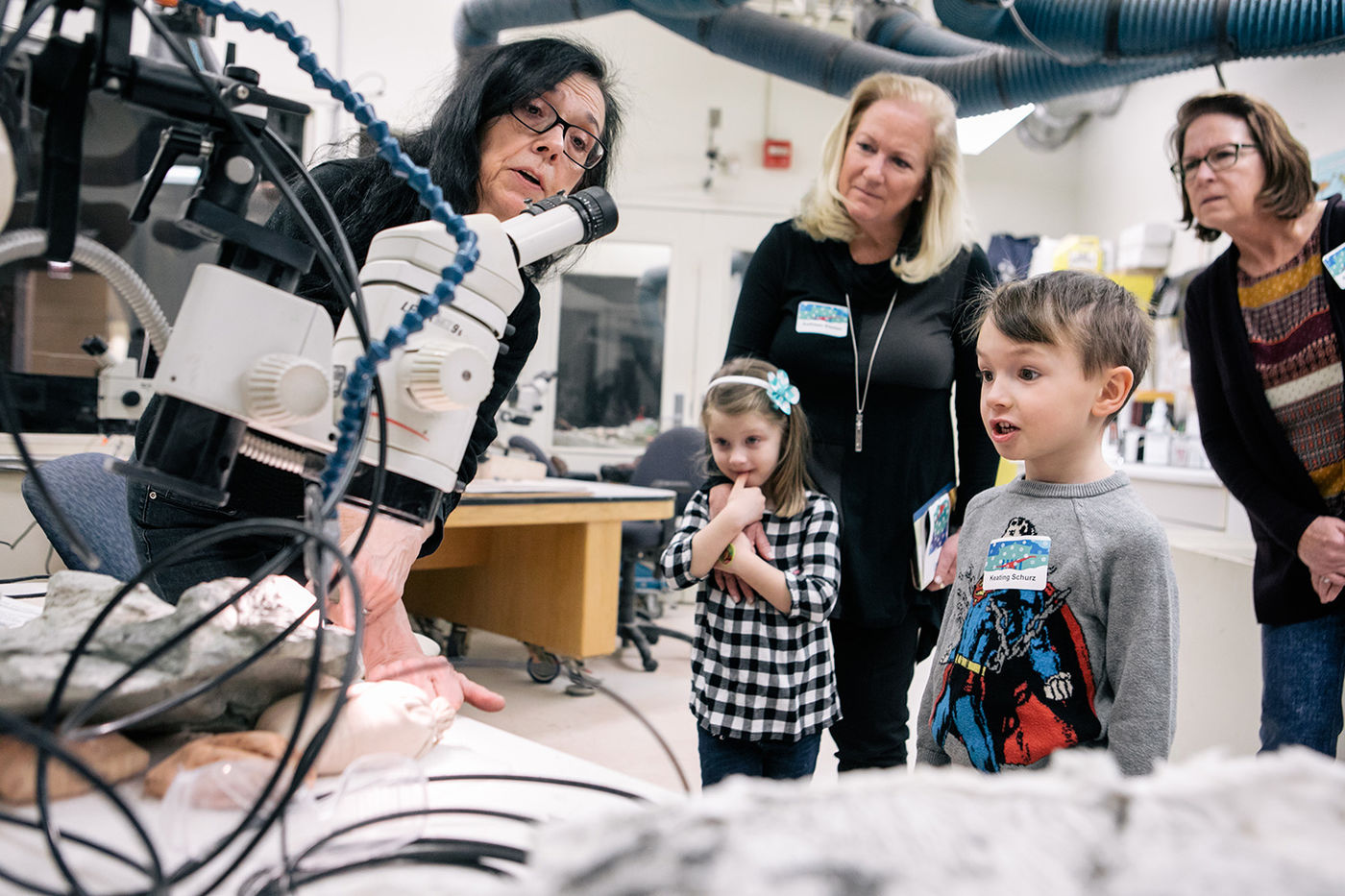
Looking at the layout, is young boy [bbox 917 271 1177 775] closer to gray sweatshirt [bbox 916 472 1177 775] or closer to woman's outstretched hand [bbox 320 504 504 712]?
gray sweatshirt [bbox 916 472 1177 775]

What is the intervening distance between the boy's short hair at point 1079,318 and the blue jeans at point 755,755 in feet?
2.46

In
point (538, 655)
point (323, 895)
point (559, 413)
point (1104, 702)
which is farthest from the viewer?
point (559, 413)

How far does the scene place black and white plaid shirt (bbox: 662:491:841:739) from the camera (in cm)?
150

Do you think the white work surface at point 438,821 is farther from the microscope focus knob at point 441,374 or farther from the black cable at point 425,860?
the microscope focus knob at point 441,374

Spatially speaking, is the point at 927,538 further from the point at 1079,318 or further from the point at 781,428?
the point at 1079,318

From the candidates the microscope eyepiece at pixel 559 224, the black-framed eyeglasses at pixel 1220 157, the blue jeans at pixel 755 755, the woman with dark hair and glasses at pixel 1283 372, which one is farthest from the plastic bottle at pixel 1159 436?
the microscope eyepiece at pixel 559 224

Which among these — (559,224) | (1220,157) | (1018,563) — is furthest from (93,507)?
(1220,157)

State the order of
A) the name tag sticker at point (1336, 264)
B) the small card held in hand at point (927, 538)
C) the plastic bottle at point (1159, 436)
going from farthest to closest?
the plastic bottle at point (1159, 436) < the name tag sticker at point (1336, 264) < the small card held in hand at point (927, 538)

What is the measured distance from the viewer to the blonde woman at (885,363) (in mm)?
1514

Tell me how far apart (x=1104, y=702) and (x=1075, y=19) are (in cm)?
254

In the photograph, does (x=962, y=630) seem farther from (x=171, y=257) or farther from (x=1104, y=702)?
(x=171, y=257)

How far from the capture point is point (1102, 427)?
4.17 ft

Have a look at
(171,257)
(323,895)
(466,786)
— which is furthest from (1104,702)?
(171,257)

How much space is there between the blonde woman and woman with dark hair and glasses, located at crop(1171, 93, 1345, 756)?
22.4 inches
